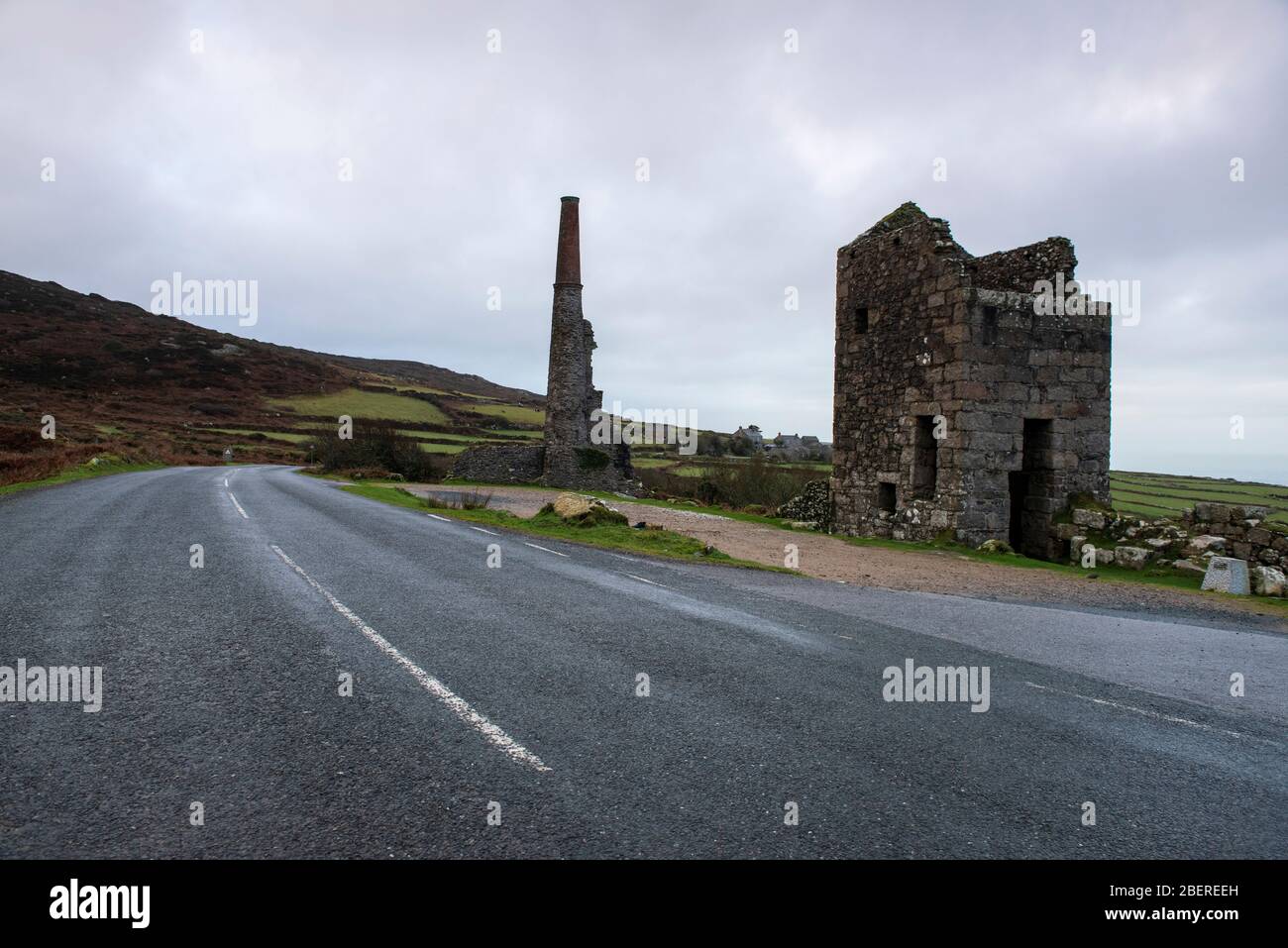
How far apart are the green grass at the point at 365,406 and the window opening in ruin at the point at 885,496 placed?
66.4 meters

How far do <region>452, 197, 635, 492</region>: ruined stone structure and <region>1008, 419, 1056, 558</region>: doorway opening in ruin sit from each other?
23.0 meters

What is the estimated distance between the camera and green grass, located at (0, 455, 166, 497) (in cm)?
2472

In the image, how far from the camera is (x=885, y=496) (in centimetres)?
2095

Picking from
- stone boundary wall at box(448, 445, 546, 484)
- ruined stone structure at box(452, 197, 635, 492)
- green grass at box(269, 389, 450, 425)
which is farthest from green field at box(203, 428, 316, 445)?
ruined stone structure at box(452, 197, 635, 492)

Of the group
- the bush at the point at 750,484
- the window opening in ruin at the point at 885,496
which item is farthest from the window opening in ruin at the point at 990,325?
the bush at the point at 750,484

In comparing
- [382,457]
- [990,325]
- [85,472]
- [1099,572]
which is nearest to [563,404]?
[382,457]

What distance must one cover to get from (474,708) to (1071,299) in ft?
58.5

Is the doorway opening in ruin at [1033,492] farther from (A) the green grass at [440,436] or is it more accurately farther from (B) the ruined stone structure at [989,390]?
(A) the green grass at [440,436]

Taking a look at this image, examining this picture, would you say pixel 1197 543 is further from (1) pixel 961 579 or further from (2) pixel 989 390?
(1) pixel 961 579

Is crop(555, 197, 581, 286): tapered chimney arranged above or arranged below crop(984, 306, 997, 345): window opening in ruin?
above

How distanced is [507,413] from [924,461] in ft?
285

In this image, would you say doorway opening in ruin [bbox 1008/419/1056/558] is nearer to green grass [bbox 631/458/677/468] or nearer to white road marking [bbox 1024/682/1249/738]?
white road marking [bbox 1024/682/1249/738]
